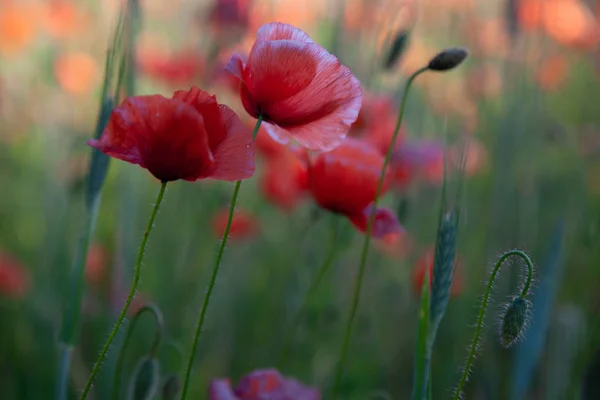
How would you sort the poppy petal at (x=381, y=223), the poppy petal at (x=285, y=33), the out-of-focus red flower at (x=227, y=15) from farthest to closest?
the out-of-focus red flower at (x=227, y=15)
the poppy petal at (x=381, y=223)
the poppy petal at (x=285, y=33)

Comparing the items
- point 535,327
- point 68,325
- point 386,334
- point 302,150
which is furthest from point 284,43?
point 386,334

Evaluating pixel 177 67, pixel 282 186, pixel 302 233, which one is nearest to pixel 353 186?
pixel 302 233

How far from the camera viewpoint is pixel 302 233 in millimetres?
1655

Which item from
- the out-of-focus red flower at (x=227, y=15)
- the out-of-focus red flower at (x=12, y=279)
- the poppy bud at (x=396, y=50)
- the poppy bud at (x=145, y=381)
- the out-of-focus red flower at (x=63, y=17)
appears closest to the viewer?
the poppy bud at (x=145, y=381)

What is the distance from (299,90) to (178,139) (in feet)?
0.53

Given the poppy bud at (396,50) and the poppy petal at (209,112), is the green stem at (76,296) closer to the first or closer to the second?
the poppy petal at (209,112)

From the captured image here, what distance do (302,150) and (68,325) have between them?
0.39m

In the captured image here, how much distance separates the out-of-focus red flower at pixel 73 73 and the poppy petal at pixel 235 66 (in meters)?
1.76

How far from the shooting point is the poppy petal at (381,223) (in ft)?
3.43

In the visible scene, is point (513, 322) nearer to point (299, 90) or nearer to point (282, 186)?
point (299, 90)

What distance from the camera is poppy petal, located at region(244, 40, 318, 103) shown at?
0.78 metres

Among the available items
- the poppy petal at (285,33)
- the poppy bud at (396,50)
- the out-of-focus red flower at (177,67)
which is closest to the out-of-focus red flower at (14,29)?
the out-of-focus red flower at (177,67)

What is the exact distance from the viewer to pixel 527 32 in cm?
234

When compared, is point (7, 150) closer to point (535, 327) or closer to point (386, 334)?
point (386, 334)
